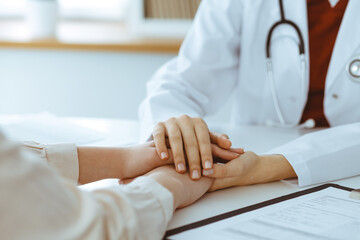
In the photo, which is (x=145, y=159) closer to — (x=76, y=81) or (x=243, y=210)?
(x=243, y=210)

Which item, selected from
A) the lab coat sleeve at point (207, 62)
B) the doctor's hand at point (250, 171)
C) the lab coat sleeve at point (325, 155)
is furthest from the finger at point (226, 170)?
the lab coat sleeve at point (207, 62)

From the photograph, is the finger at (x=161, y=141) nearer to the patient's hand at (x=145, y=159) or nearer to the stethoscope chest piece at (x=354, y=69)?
the patient's hand at (x=145, y=159)

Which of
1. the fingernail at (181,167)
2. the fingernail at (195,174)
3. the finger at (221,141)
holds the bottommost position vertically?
the fingernail at (195,174)

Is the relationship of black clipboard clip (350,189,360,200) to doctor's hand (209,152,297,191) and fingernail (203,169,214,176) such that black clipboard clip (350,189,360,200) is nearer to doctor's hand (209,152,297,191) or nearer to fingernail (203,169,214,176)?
doctor's hand (209,152,297,191)

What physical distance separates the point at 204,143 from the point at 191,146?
0.9 inches

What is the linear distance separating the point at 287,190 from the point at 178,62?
2.13 ft

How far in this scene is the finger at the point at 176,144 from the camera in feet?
2.33

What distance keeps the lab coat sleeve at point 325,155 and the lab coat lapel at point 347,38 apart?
0.97 feet

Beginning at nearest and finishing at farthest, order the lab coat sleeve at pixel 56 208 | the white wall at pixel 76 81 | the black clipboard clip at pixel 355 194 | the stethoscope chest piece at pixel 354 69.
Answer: the lab coat sleeve at pixel 56 208, the black clipboard clip at pixel 355 194, the stethoscope chest piece at pixel 354 69, the white wall at pixel 76 81

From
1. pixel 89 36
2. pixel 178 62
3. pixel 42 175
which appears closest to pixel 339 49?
pixel 178 62

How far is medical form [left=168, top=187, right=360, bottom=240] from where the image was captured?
531 mm

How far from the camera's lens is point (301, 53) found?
3.93ft

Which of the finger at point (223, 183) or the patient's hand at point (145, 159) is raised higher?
the patient's hand at point (145, 159)

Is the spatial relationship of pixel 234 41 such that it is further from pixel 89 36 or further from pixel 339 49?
pixel 89 36
